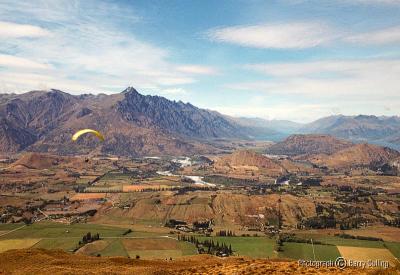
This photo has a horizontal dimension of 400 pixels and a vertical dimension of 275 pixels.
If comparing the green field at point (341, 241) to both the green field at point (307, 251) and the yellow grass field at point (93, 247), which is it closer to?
the green field at point (307, 251)

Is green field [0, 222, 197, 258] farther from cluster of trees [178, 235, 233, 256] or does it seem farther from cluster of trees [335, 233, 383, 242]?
cluster of trees [335, 233, 383, 242]

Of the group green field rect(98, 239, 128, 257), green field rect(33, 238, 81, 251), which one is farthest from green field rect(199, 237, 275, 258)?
green field rect(33, 238, 81, 251)

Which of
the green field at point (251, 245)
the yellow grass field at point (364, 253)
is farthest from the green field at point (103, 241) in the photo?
the yellow grass field at point (364, 253)

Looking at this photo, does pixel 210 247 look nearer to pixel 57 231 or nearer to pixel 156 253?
pixel 156 253

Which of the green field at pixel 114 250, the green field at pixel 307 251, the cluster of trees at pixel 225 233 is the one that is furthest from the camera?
the cluster of trees at pixel 225 233

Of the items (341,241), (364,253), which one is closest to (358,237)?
(341,241)
